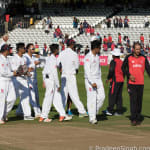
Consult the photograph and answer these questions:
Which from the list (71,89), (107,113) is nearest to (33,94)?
(71,89)

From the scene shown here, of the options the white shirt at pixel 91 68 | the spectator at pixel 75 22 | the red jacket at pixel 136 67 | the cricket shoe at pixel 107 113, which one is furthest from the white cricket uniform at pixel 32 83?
the spectator at pixel 75 22

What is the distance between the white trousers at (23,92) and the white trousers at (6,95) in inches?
17.4

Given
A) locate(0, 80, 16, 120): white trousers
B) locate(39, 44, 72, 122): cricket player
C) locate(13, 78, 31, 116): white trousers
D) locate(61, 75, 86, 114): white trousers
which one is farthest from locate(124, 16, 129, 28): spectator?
locate(0, 80, 16, 120): white trousers

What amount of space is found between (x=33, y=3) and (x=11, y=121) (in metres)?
52.0

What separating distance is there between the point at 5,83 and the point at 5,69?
40 centimetres

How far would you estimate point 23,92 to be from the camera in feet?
47.6

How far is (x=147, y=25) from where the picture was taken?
58094mm

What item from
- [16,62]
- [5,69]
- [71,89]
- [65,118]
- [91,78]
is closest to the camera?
[5,69]

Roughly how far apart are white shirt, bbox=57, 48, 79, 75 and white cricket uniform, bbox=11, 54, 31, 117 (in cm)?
115

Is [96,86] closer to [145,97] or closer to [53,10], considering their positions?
[145,97]

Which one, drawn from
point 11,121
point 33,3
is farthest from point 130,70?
point 33,3

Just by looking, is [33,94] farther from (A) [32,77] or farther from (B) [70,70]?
(B) [70,70]

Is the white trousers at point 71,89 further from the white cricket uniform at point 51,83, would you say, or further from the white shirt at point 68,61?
the white cricket uniform at point 51,83

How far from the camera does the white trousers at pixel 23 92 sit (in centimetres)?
1443
